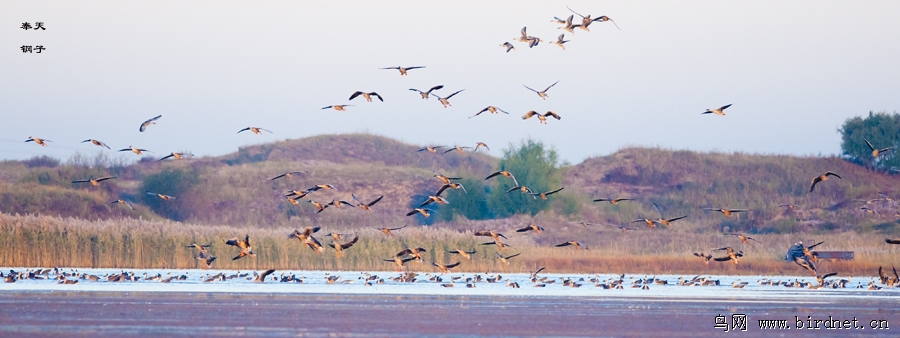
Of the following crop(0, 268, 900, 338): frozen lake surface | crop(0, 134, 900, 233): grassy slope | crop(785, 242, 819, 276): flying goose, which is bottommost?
crop(0, 268, 900, 338): frozen lake surface

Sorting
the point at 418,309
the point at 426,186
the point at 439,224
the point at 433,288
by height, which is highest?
the point at 426,186

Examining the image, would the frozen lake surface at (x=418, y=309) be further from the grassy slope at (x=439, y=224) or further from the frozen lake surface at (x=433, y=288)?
the grassy slope at (x=439, y=224)

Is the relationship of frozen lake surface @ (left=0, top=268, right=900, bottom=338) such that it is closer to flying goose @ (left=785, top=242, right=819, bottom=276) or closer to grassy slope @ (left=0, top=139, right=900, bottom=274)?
flying goose @ (left=785, top=242, right=819, bottom=276)

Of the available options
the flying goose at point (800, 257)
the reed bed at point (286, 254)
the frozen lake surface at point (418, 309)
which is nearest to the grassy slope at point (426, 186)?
the reed bed at point (286, 254)

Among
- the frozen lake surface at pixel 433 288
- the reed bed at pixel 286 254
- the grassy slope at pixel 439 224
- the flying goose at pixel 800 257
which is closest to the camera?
the frozen lake surface at pixel 433 288

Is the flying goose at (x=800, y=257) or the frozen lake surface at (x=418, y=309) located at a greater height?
the flying goose at (x=800, y=257)

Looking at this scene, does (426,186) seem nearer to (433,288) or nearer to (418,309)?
(433,288)

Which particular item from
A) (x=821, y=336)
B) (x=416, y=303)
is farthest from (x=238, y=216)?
(x=821, y=336)


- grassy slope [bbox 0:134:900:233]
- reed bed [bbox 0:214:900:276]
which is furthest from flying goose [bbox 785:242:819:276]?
grassy slope [bbox 0:134:900:233]

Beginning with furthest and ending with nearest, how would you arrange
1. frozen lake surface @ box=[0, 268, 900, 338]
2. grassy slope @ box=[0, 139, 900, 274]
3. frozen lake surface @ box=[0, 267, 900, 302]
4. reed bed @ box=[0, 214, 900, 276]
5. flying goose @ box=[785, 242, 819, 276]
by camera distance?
grassy slope @ box=[0, 139, 900, 274], reed bed @ box=[0, 214, 900, 276], flying goose @ box=[785, 242, 819, 276], frozen lake surface @ box=[0, 267, 900, 302], frozen lake surface @ box=[0, 268, 900, 338]

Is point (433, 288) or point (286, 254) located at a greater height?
point (286, 254)

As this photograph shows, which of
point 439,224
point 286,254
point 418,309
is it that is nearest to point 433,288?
point 418,309

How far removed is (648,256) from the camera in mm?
40656

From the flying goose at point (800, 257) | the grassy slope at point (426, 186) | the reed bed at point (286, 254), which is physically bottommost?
the flying goose at point (800, 257)
